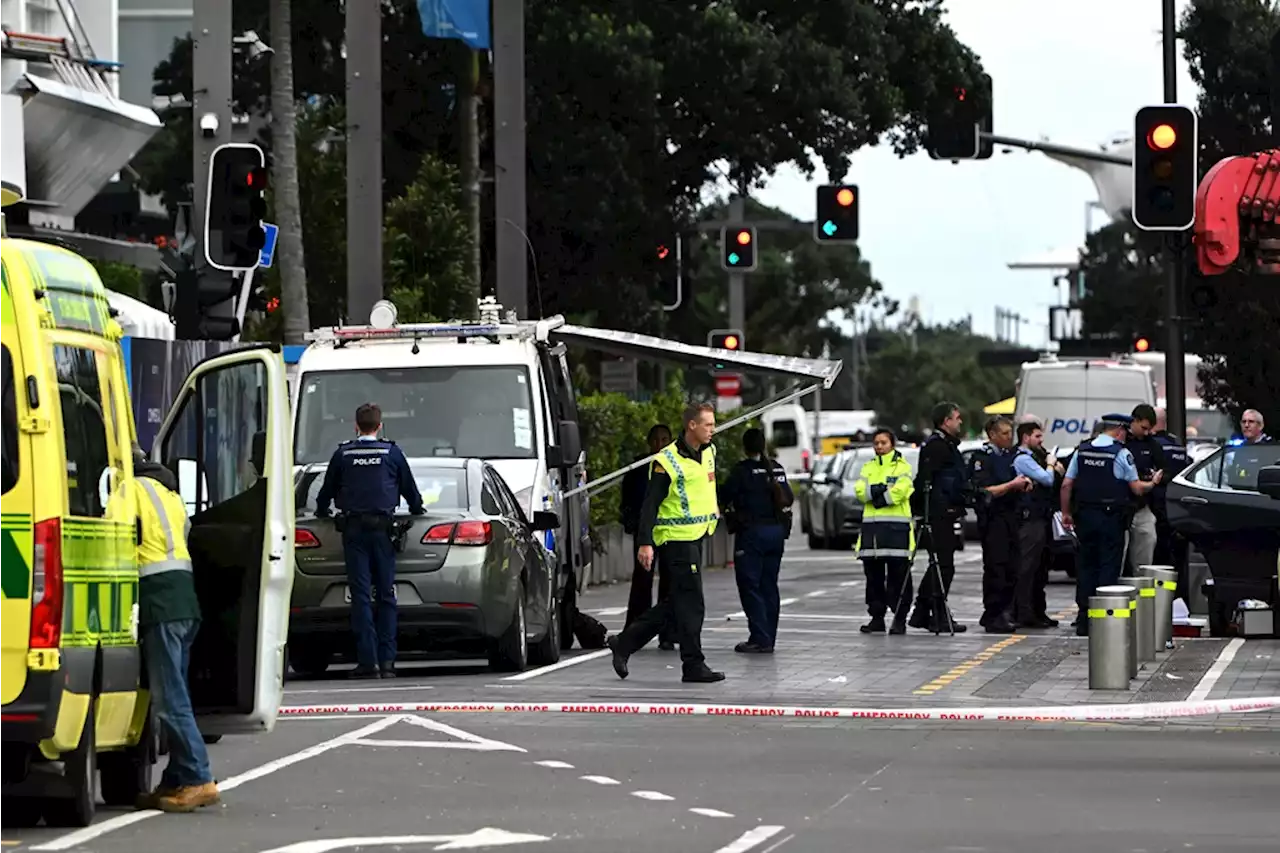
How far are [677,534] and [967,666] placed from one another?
2.65 meters

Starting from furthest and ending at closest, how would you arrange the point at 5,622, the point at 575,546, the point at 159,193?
the point at 159,193 < the point at 575,546 < the point at 5,622

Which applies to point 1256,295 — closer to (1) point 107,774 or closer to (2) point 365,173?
(2) point 365,173

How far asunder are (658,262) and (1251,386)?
960cm

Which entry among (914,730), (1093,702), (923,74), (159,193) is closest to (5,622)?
(914,730)

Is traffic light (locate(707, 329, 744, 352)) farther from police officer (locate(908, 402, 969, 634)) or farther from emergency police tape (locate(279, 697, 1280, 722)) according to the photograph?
emergency police tape (locate(279, 697, 1280, 722))

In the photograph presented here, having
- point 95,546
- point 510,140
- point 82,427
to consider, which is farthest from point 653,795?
point 510,140

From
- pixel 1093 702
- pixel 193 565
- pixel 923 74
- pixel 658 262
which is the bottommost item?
pixel 1093 702

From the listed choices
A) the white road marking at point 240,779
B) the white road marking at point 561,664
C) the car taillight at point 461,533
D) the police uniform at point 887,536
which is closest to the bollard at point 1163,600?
the police uniform at point 887,536

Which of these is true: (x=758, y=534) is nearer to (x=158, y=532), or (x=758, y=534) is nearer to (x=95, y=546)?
(x=158, y=532)

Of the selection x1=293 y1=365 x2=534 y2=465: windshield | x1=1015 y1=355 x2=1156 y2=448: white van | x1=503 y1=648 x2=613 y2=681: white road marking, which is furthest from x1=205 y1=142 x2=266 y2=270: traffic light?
x1=1015 y1=355 x2=1156 y2=448: white van

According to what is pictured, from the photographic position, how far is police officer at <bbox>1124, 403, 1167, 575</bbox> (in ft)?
79.7

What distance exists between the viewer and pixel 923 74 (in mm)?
46969

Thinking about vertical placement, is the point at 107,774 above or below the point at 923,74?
below

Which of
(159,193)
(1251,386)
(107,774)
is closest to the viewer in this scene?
(107,774)
